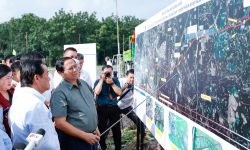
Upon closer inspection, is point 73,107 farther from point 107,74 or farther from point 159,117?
point 107,74

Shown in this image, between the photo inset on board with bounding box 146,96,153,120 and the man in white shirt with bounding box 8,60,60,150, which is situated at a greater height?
the man in white shirt with bounding box 8,60,60,150

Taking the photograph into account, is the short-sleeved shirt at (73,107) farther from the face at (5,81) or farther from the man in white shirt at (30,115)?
the face at (5,81)

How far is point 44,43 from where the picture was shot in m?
41.0

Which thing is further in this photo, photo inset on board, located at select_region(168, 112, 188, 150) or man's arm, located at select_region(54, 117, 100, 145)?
man's arm, located at select_region(54, 117, 100, 145)

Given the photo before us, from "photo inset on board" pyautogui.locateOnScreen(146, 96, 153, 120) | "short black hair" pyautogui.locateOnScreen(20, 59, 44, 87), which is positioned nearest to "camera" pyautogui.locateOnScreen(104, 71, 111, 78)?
"photo inset on board" pyautogui.locateOnScreen(146, 96, 153, 120)

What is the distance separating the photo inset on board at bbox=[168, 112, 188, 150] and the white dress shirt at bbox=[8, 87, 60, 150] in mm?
1161

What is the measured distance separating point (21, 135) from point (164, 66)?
5.28 feet

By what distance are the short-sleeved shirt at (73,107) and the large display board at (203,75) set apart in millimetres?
881

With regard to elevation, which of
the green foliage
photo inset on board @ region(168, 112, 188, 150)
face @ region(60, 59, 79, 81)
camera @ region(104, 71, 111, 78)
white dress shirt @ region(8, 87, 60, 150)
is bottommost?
photo inset on board @ region(168, 112, 188, 150)

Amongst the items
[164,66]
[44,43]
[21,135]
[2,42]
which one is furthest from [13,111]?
[2,42]

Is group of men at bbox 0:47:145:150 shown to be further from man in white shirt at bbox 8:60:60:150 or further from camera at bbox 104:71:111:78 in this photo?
camera at bbox 104:71:111:78

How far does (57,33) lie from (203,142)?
144 feet

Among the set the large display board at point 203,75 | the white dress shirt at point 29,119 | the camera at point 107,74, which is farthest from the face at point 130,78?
the white dress shirt at point 29,119

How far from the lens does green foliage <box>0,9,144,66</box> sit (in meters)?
42.1
